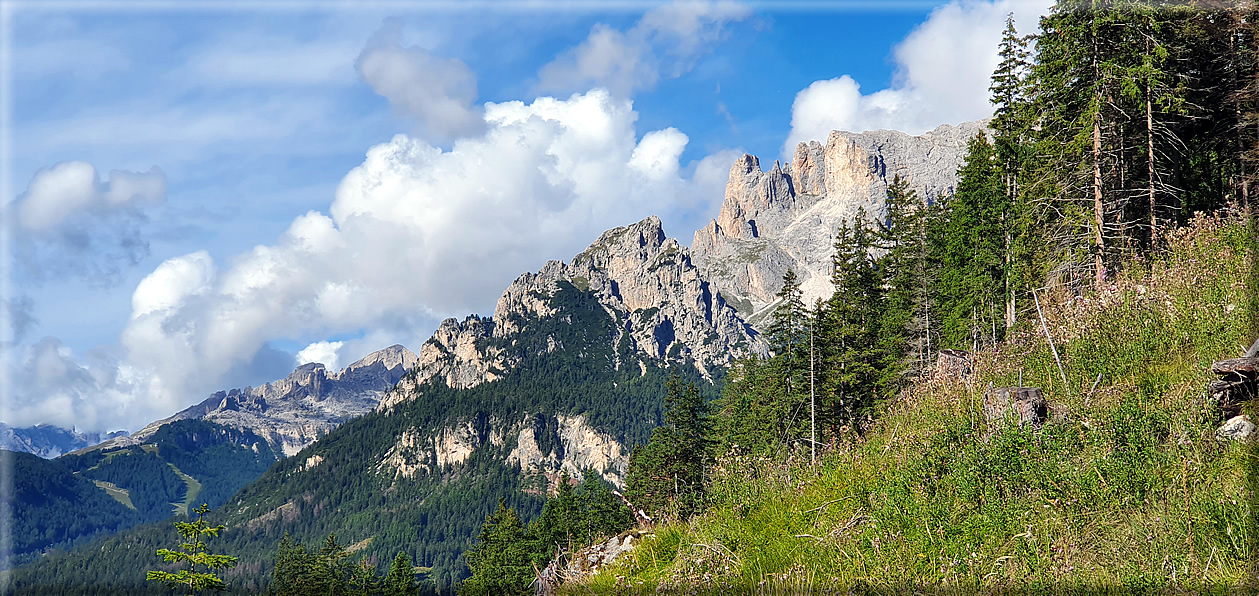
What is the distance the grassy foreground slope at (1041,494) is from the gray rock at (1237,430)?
105 mm

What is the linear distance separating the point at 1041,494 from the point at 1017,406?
170 centimetres

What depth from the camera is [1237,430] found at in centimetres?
573

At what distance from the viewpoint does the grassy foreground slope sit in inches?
197

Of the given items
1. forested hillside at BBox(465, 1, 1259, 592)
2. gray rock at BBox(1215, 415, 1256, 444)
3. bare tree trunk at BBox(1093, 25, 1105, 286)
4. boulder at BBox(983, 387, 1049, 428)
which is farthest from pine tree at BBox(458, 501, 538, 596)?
gray rock at BBox(1215, 415, 1256, 444)

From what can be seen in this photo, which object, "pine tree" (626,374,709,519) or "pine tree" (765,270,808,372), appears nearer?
"pine tree" (765,270,808,372)

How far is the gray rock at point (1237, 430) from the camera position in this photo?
18.4 feet

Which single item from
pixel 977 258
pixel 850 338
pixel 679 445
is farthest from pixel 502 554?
pixel 977 258

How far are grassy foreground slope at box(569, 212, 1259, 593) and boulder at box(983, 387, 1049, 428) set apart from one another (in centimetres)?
20

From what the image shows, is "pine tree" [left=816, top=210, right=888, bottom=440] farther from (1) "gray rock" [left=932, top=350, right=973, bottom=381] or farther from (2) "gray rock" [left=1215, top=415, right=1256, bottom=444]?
(2) "gray rock" [left=1215, top=415, right=1256, bottom=444]

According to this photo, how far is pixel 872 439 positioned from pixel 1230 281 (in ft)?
15.9

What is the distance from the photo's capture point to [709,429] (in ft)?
170

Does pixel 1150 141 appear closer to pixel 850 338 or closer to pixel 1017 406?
pixel 1017 406

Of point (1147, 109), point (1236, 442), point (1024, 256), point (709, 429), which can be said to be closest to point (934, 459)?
point (1236, 442)

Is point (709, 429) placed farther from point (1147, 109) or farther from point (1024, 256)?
point (1147, 109)
